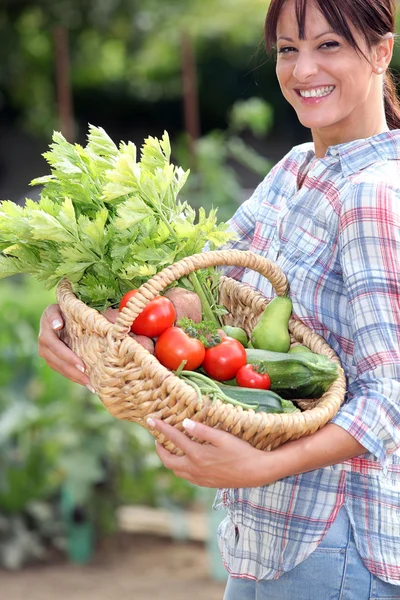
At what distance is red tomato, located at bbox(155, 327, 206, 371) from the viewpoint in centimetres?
177

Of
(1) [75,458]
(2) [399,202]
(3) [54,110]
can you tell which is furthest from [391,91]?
(3) [54,110]

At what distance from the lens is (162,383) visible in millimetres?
1686

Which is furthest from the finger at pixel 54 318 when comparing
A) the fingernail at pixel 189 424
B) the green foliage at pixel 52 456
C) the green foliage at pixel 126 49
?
the green foliage at pixel 126 49

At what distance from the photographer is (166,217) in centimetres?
200

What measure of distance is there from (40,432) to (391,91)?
2684 millimetres

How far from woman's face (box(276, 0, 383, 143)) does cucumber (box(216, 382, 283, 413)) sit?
0.61 metres

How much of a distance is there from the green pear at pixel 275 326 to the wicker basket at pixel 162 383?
55 mm

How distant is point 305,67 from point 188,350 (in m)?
0.65

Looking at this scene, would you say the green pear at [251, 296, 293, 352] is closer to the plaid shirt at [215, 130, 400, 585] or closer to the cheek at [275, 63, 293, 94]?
the plaid shirt at [215, 130, 400, 585]

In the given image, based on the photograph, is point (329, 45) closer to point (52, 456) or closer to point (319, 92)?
point (319, 92)

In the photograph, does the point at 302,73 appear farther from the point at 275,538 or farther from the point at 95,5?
the point at 95,5

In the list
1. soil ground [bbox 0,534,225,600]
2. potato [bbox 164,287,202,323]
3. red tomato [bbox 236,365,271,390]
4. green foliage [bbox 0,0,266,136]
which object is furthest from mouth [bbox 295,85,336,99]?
green foliage [bbox 0,0,266,136]

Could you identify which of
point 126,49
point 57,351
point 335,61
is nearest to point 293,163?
point 335,61

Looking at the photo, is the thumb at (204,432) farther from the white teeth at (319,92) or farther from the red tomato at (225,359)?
the white teeth at (319,92)
